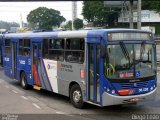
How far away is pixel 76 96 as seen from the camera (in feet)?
40.0

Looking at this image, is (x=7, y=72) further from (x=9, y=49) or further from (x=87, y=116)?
(x=87, y=116)

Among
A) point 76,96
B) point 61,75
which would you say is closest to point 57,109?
point 76,96

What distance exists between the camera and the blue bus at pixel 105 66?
10.8 meters

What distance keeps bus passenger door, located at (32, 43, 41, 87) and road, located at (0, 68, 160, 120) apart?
668mm

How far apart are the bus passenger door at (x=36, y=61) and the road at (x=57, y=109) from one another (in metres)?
0.67

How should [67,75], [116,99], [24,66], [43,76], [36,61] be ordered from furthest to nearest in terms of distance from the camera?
[24,66] < [36,61] < [43,76] < [67,75] < [116,99]

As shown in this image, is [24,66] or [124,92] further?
[24,66]

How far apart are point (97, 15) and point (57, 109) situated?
78.4m

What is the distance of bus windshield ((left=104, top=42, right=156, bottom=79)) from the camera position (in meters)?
10.8

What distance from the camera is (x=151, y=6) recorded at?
8844 cm

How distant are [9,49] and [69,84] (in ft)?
22.9

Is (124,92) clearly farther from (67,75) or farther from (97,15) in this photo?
(97,15)

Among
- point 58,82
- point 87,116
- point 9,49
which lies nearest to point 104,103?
point 87,116

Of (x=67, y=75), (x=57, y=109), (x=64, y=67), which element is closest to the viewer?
(x=57, y=109)
